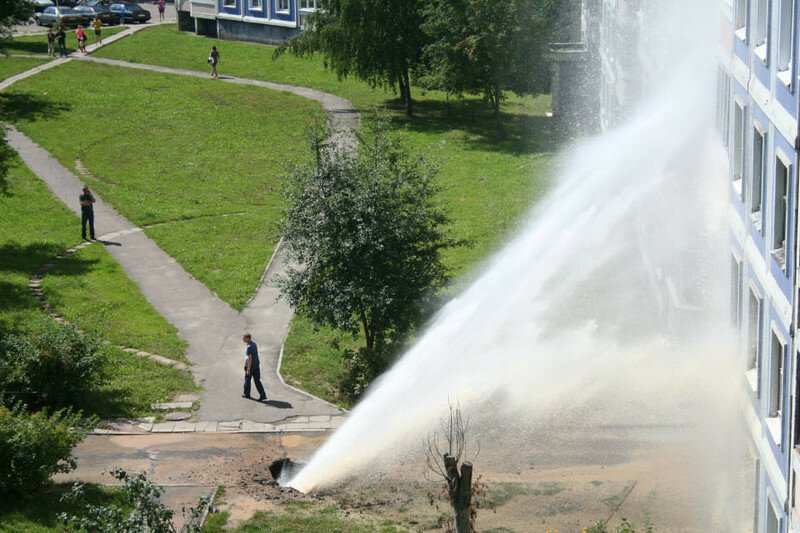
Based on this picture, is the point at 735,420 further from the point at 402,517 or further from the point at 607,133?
the point at 607,133

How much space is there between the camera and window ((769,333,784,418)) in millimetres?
20125

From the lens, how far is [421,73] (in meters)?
55.7

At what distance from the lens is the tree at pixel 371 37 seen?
2108 inches

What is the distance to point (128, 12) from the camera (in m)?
81.4

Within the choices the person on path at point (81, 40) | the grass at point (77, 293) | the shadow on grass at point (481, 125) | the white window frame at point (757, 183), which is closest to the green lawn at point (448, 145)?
the shadow on grass at point (481, 125)

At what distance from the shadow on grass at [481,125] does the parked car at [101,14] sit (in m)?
27.9

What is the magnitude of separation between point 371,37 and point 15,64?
22.9m

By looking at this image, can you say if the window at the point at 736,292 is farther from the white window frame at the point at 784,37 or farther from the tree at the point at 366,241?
the tree at the point at 366,241

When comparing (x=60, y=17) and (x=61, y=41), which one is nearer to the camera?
(x=61, y=41)

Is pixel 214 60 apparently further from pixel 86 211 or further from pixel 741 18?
pixel 741 18

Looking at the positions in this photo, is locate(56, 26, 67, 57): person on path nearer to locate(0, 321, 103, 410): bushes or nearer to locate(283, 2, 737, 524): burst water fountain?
locate(283, 2, 737, 524): burst water fountain

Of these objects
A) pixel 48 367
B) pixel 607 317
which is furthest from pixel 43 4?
pixel 48 367

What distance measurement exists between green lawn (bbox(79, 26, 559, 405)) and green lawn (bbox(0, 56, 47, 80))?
4.67 m

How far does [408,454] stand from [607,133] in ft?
82.5
